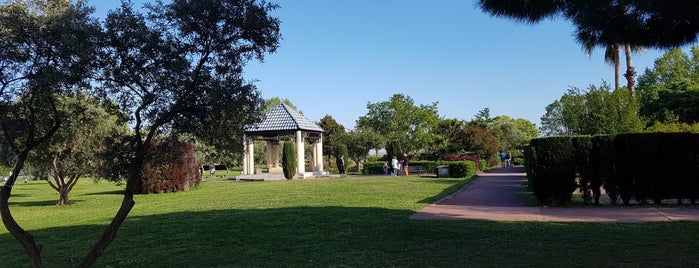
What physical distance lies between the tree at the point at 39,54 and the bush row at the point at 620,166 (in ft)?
36.7

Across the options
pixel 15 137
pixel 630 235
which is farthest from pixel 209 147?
pixel 630 235

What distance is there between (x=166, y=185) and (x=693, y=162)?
2067cm

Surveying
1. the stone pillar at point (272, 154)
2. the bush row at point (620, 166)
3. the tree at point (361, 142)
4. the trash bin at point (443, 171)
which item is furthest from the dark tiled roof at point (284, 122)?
the bush row at point (620, 166)

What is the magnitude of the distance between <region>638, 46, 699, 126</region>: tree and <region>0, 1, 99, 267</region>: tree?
90.9ft

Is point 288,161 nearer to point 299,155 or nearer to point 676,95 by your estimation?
point 299,155

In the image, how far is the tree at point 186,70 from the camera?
17.9 feet

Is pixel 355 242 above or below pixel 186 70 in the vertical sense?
below

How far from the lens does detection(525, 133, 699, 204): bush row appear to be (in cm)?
1218

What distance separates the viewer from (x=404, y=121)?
184 feet

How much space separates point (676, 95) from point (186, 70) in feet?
140

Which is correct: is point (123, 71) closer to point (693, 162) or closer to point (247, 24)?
point (247, 24)

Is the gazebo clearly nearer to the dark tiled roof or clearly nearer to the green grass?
the dark tiled roof

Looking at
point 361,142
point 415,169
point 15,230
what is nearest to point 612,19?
point 15,230

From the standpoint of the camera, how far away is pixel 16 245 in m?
9.27
